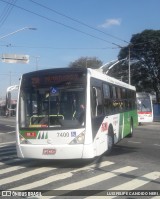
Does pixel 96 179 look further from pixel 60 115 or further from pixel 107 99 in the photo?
pixel 107 99

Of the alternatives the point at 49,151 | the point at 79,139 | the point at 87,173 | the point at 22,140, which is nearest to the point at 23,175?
the point at 49,151

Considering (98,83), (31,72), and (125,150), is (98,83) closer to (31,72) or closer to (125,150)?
(31,72)

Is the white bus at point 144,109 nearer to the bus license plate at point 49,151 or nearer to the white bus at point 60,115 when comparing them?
the white bus at point 60,115

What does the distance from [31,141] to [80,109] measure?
1.65 meters

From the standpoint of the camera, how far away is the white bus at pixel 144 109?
35.0m

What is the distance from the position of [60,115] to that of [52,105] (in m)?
0.42

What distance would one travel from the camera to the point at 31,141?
443 inches

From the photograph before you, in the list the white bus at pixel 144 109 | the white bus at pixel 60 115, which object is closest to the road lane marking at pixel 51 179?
the white bus at pixel 60 115

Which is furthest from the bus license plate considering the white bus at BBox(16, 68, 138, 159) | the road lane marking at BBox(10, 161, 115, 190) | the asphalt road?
the road lane marking at BBox(10, 161, 115, 190)

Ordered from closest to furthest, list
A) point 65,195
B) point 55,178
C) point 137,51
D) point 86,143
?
1. point 65,195
2. point 55,178
3. point 86,143
4. point 137,51

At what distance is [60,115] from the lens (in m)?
11.4

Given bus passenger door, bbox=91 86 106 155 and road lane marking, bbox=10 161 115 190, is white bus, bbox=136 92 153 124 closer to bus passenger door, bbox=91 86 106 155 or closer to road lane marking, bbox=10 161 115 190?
bus passenger door, bbox=91 86 106 155

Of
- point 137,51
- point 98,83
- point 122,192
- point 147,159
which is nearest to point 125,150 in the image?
point 147,159

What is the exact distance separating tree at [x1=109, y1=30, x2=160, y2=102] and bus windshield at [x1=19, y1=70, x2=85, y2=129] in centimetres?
5015
